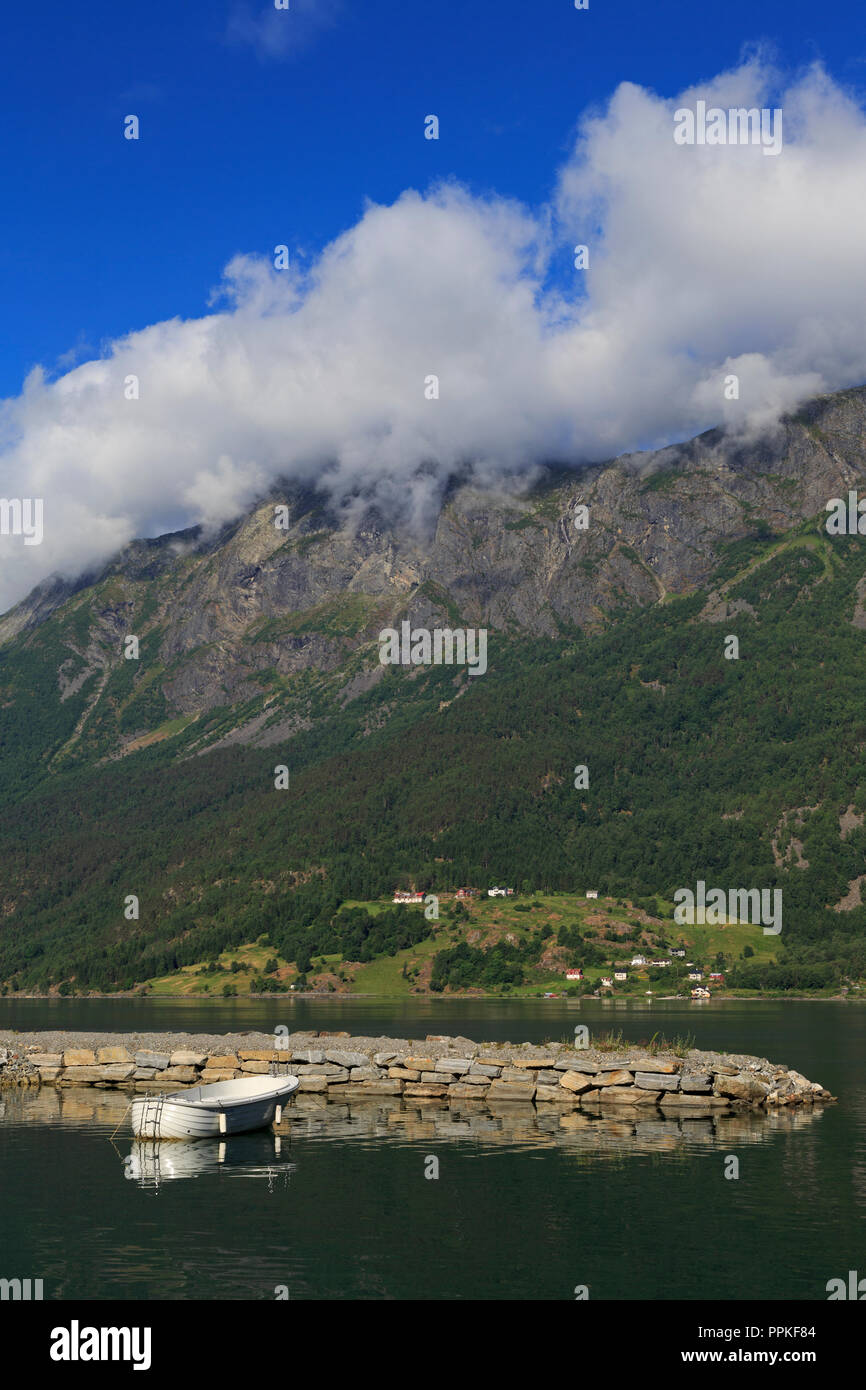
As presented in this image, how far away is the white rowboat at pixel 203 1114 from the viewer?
58.4 metres

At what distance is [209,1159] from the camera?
179ft

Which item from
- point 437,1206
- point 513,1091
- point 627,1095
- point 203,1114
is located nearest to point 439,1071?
point 513,1091

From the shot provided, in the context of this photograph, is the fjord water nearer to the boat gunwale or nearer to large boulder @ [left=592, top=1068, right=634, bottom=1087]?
the boat gunwale

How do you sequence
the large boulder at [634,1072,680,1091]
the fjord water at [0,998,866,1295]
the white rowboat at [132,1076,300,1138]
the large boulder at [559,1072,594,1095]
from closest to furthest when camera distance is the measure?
the fjord water at [0,998,866,1295], the white rowboat at [132,1076,300,1138], the large boulder at [634,1072,680,1091], the large boulder at [559,1072,594,1095]

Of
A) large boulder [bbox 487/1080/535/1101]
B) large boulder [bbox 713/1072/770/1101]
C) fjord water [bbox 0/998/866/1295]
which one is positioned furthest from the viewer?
large boulder [bbox 487/1080/535/1101]

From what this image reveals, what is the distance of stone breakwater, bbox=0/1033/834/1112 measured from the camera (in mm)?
67938

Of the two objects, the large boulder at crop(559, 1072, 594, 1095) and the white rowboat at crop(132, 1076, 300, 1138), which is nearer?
the white rowboat at crop(132, 1076, 300, 1138)

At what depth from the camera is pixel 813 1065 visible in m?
92.4

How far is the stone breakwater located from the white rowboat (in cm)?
1183

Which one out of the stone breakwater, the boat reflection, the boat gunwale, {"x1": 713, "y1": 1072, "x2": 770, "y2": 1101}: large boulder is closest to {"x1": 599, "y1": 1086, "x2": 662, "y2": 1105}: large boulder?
the stone breakwater

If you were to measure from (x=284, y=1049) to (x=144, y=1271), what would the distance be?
41.9 m

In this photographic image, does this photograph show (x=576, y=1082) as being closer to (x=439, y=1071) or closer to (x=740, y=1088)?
(x=439, y=1071)

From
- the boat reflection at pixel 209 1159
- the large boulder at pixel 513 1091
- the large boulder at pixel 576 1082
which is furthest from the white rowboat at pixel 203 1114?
the large boulder at pixel 576 1082

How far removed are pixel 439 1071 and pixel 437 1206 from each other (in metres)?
29.4
